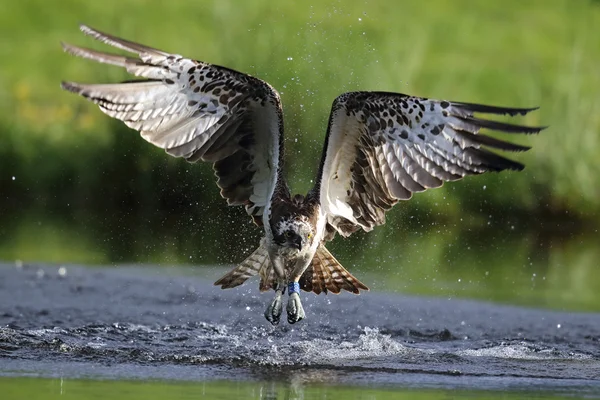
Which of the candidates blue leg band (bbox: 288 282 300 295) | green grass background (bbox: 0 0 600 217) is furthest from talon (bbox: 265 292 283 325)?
green grass background (bbox: 0 0 600 217)

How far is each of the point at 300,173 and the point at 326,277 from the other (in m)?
5.88

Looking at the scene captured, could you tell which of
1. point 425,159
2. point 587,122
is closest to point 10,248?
point 425,159

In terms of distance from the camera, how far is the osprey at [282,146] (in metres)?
10.1

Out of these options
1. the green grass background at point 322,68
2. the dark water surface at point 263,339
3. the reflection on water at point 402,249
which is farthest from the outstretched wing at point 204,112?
the green grass background at point 322,68

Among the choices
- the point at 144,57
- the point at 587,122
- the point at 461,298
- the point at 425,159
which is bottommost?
the point at 461,298

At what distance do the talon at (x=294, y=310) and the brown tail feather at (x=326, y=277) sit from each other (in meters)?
0.46

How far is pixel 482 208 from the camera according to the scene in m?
18.2

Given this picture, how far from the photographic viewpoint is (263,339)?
438 inches

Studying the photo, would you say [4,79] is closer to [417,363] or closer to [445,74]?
[445,74]

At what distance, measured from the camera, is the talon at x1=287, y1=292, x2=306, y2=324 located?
10.5 m

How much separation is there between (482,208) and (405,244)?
74.3 inches

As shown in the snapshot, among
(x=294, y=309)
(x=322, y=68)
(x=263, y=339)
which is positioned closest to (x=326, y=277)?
(x=294, y=309)

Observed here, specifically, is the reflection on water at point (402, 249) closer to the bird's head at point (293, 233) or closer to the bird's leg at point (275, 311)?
the bird's leg at point (275, 311)

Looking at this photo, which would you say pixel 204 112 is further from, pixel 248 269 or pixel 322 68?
pixel 322 68
